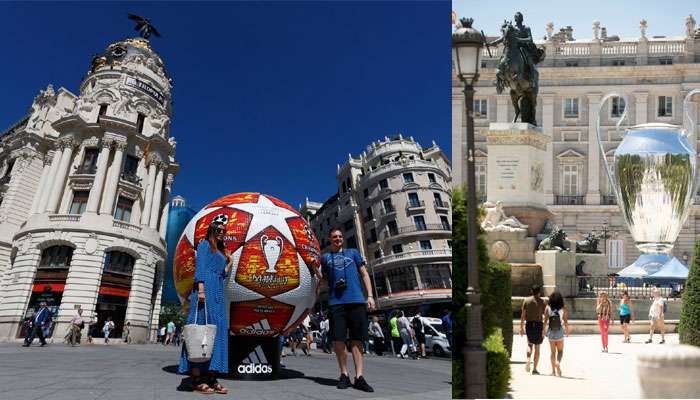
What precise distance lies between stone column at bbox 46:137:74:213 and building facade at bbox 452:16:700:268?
183ft

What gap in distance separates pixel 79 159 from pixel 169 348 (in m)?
1.73

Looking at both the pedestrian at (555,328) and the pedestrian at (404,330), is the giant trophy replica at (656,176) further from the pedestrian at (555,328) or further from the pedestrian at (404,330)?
the pedestrian at (404,330)

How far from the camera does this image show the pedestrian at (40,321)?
16.3 ft

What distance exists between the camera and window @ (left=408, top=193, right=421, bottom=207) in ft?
15.9

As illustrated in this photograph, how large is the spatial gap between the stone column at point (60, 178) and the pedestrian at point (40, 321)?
0.74 m

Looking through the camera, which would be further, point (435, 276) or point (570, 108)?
point (570, 108)

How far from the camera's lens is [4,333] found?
526 centimetres

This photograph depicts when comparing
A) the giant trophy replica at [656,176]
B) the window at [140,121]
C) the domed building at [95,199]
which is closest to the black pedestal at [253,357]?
the domed building at [95,199]

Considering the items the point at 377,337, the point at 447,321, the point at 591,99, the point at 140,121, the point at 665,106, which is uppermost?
the point at 591,99

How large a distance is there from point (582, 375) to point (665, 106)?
6009 centimetres

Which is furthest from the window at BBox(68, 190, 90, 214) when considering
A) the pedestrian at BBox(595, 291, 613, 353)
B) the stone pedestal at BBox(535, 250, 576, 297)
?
the stone pedestal at BBox(535, 250, 576, 297)

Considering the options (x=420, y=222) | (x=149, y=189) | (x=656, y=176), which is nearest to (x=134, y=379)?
(x=149, y=189)

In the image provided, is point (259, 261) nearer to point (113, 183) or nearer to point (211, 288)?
point (211, 288)

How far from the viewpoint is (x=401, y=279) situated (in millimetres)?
5129
